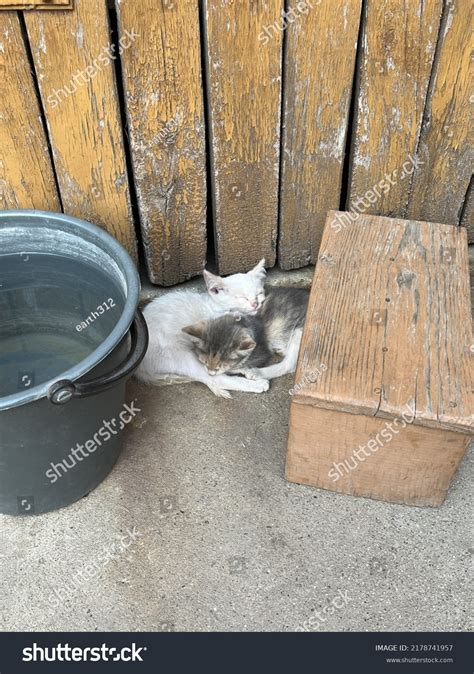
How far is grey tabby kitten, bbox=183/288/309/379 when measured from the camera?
7.91 ft

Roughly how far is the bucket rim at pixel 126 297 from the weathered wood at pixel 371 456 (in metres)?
0.58

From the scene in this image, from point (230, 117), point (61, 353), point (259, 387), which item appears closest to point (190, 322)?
point (259, 387)

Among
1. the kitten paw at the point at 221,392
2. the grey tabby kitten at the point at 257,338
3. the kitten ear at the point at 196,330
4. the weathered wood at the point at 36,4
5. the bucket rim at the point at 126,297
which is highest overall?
the weathered wood at the point at 36,4

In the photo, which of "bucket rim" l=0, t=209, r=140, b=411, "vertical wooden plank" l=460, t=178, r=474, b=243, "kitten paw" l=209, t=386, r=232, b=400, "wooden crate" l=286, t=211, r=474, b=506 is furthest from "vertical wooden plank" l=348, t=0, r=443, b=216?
"bucket rim" l=0, t=209, r=140, b=411

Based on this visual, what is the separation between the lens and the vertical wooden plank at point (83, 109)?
204 centimetres

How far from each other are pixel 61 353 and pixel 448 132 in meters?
1.82

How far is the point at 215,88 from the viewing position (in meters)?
2.28

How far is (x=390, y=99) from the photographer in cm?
241

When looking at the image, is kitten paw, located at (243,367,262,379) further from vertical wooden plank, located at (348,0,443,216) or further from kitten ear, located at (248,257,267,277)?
vertical wooden plank, located at (348,0,443,216)

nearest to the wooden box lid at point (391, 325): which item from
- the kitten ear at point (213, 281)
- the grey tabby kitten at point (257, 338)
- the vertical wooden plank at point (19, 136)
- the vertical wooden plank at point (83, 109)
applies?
the grey tabby kitten at point (257, 338)

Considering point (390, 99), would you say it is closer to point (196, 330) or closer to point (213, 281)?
point (213, 281)

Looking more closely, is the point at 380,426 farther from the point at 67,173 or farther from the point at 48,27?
the point at 48,27

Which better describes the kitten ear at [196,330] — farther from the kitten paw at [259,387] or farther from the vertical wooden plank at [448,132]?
the vertical wooden plank at [448,132]

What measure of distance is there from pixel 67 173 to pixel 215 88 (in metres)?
0.66
